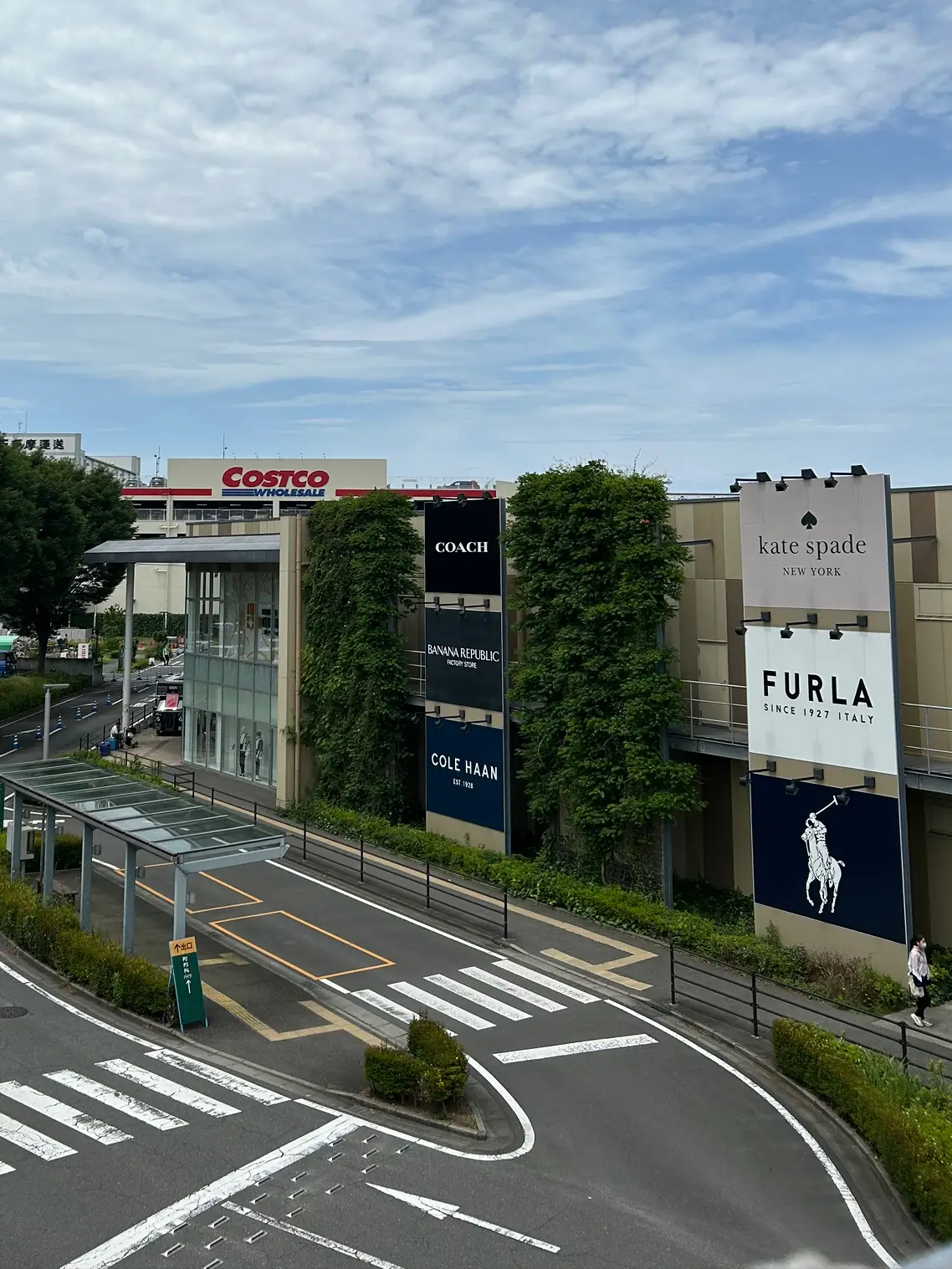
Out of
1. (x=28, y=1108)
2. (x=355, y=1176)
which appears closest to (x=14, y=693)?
(x=28, y=1108)

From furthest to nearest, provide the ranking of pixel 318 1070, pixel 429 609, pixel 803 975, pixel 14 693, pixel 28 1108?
pixel 14 693 < pixel 429 609 < pixel 803 975 < pixel 318 1070 < pixel 28 1108

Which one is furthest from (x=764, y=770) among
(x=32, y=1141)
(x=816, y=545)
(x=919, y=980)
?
(x=32, y=1141)

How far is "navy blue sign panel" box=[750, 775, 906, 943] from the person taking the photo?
62.7ft

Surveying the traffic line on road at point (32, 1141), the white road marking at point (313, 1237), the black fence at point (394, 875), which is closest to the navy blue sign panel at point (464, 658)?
the black fence at point (394, 875)

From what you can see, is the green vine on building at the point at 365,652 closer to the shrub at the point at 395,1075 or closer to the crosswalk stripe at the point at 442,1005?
the crosswalk stripe at the point at 442,1005

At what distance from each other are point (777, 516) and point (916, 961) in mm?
8664

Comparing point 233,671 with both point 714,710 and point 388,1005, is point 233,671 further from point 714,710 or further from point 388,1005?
point 388,1005

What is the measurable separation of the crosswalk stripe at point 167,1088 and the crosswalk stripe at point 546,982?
6913 millimetres

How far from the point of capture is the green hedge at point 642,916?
18812 mm

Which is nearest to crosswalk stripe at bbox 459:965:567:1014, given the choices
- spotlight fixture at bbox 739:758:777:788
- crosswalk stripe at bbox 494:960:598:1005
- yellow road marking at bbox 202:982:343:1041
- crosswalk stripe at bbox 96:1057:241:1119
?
crosswalk stripe at bbox 494:960:598:1005

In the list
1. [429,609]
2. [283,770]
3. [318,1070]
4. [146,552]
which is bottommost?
[318,1070]

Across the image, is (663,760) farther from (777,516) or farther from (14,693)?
(14,693)

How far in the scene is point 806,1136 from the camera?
13.7 m

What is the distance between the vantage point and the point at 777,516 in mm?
21328
